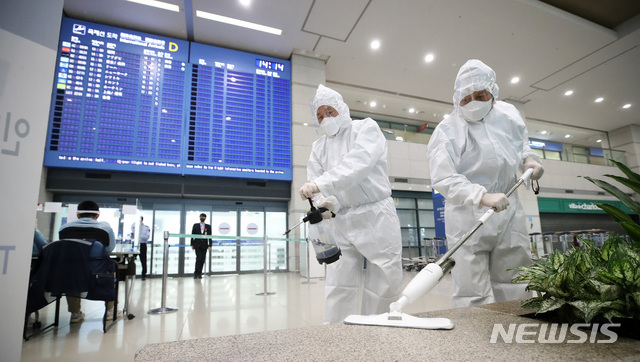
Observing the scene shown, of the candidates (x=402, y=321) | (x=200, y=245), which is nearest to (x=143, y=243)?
(x=200, y=245)

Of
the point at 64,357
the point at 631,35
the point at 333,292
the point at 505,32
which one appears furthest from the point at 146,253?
the point at 631,35

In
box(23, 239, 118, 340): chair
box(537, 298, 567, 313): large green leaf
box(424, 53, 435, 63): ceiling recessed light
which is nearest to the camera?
box(537, 298, 567, 313): large green leaf

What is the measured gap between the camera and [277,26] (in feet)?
21.7

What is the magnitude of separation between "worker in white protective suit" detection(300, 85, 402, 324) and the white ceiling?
5.21 m

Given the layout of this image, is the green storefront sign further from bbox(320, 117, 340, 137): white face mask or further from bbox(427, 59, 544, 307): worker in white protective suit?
bbox(320, 117, 340, 137): white face mask

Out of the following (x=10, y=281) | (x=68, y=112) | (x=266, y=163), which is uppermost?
(x=68, y=112)

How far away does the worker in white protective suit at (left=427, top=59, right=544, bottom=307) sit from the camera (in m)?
1.63

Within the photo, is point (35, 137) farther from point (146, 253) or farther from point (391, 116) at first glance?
point (391, 116)

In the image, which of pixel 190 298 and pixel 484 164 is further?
pixel 190 298

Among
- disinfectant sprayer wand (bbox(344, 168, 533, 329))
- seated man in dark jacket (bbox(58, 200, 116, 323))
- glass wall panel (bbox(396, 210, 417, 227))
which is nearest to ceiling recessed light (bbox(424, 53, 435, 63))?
glass wall panel (bbox(396, 210, 417, 227))

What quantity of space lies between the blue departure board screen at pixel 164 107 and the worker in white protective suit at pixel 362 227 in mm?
5037

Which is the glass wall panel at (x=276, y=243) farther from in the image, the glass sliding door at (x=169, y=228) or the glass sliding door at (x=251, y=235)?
the glass sliding door at (x=169, y=228)

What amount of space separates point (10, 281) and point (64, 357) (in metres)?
1.43

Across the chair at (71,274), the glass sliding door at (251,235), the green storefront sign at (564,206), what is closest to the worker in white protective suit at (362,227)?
the chair at (71,274)
